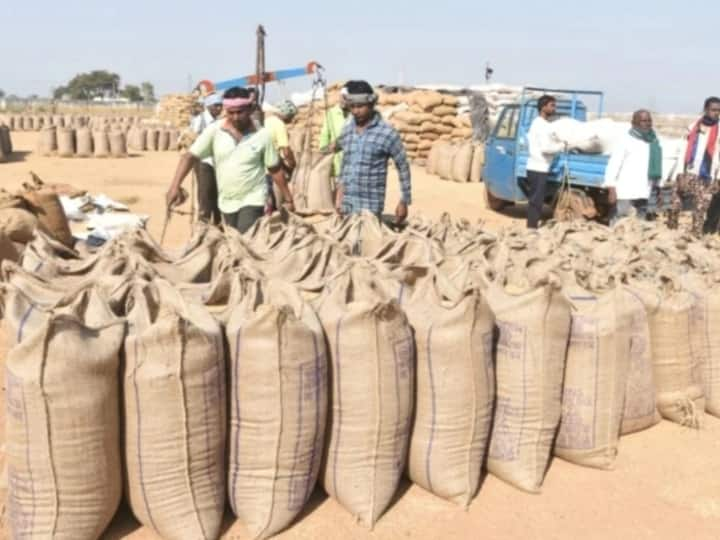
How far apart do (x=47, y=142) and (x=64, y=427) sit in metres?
18.5

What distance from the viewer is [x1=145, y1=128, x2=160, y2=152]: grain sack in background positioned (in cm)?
2219

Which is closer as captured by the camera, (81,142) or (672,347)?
(672,347)

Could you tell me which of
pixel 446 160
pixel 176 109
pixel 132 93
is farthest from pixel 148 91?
pixel 446 160

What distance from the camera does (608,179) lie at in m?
6.95

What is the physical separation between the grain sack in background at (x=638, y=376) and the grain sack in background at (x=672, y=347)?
9 centimetres

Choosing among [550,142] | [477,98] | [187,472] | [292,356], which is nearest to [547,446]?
[292,356]

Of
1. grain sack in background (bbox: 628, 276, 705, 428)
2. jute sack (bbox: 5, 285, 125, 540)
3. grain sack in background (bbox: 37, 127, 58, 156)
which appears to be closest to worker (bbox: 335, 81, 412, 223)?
grain sack in background (bbox: 628, 276, 705, 428)

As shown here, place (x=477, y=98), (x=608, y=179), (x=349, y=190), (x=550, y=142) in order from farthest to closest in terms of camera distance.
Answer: (x=477, y=98) → (x=550, y=142) → (x=608, y=179) → (x=349, y=190)

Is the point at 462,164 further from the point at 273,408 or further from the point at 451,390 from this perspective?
the point at 273,408

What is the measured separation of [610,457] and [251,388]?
5.24 ft

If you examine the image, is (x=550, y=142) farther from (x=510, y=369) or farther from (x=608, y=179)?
(x=510, y=369)

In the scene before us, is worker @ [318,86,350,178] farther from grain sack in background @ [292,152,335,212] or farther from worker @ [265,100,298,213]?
worker @ [265,100,298,213]

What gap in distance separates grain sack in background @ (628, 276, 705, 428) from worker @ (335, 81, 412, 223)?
2101mm

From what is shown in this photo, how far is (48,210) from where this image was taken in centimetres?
516
